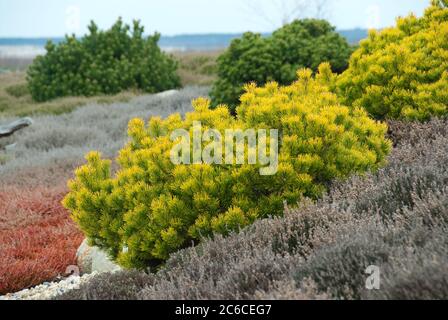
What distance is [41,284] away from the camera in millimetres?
5910

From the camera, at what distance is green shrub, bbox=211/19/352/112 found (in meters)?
11.9

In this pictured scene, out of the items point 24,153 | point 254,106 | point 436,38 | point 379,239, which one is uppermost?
point 436,38

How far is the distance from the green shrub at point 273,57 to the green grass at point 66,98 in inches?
246

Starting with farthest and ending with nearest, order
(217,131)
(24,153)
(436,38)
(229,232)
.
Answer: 1. (24,153)
2. (436,38)
3. (217,131)
4. (229,232)

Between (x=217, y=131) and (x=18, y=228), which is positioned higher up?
(x=217, y=131)

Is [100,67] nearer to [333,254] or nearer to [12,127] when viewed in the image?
[12,127]

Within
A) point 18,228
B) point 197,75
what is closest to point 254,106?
point 18,228

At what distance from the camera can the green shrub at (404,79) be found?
6.68 meters

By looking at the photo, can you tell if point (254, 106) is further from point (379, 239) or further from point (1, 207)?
point (1, 207)

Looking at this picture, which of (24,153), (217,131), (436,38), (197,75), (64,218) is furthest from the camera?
(197,75)

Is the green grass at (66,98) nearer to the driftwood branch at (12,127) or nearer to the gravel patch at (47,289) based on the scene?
the driftwood branch at (12,127)

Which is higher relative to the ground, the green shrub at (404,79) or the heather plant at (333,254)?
the green shrub at (404,79)

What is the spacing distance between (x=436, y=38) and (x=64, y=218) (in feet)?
17.6

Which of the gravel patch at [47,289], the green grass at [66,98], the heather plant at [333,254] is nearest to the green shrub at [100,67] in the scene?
the green grass at [66,98]
